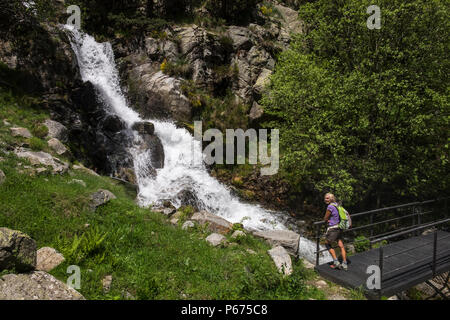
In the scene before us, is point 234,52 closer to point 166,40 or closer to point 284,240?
point 166,40

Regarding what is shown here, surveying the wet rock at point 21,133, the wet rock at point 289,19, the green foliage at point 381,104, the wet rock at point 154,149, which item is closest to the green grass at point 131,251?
the wet rock at point 21,133

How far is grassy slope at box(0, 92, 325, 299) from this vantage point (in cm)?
554

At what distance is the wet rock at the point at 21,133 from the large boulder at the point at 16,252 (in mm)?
7878

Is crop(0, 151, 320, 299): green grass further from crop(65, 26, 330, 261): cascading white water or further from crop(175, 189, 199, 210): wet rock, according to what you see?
crop(175, 189, 199, 210): wet rock

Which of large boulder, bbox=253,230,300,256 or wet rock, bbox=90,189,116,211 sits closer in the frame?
wet rock, bbox=90,189,116,211

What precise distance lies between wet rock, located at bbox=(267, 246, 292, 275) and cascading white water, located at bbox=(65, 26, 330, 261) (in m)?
4.67

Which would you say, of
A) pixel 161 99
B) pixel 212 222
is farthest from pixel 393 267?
pixel 161 99

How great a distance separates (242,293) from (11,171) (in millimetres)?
7716

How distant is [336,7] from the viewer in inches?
646

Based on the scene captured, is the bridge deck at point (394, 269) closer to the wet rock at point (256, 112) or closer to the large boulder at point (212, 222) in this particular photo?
the large boulder at point (212, 222)

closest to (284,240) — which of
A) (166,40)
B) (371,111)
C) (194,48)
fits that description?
(371,111)

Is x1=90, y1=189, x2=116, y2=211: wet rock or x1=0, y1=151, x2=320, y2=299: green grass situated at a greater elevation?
x1=90, y1=189, x2=116, y2=211: wet rock

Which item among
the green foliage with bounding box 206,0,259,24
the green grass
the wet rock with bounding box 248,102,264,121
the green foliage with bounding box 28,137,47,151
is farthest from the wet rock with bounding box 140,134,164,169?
the green foliage with bounding box 206,0,259,24

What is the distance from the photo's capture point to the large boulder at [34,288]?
4.07m
